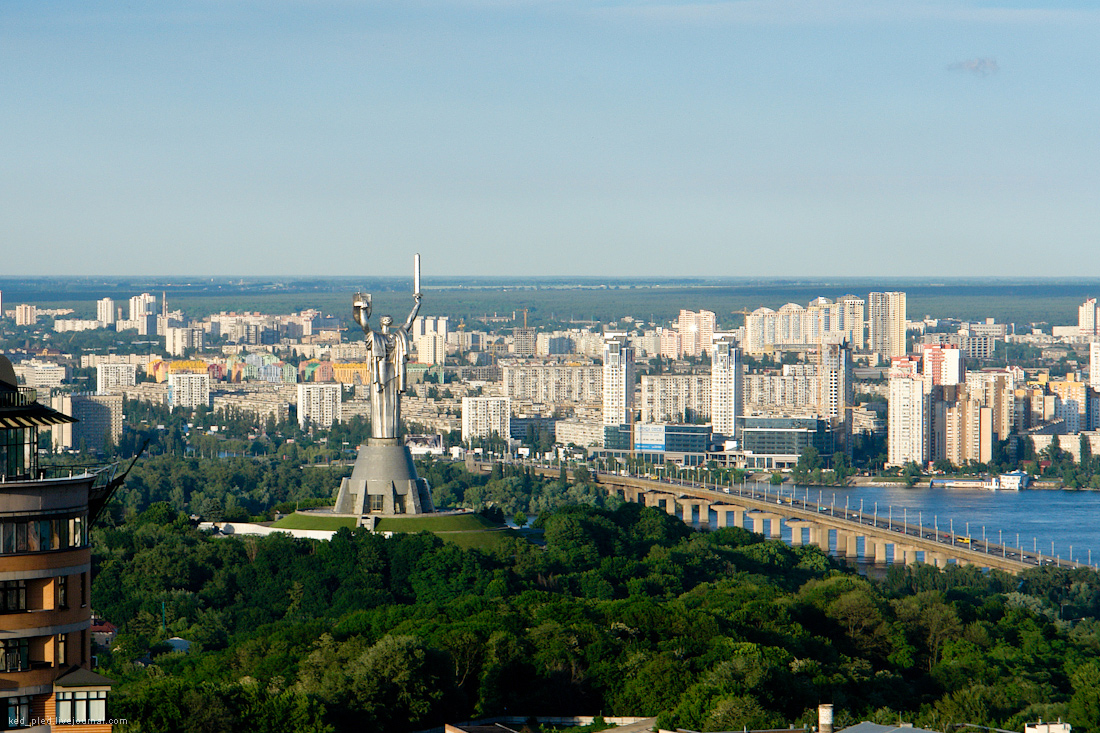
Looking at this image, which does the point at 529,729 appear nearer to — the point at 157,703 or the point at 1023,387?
the point at 157,703

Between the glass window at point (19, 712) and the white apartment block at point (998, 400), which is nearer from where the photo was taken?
the glass window at point (19, 712)

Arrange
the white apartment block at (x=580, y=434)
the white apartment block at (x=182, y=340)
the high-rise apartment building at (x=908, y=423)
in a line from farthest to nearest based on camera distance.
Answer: the white apartment block at (x=182, y=340)
the white apartment block at (x=580, y=434)
the high-rise apartment building at (x=908, y=423)

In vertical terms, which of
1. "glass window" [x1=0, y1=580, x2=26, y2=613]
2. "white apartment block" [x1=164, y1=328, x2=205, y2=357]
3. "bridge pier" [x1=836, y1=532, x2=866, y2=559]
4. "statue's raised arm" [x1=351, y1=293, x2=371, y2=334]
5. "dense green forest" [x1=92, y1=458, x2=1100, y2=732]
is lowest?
"bridge pier" [x1=836, y1=532, x2=866, y2=559]

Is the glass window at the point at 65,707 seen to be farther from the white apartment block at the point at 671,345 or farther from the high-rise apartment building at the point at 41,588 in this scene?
the white apartment block at the point at 671,345

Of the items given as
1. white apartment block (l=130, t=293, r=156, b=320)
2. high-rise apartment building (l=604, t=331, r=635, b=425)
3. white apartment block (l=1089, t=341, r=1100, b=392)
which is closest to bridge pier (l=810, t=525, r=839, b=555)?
high-rise apartment building (l=604, t=331, r=635, b=425)

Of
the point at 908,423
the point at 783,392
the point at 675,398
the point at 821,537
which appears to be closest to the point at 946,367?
the point at 783,392

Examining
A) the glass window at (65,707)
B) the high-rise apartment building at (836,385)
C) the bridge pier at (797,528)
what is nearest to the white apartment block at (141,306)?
the high-rise apartment building at (836,385)

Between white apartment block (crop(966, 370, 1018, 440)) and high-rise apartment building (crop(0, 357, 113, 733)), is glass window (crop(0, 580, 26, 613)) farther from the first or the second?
white apartment block (crop(966, 370, 1018, 440))
